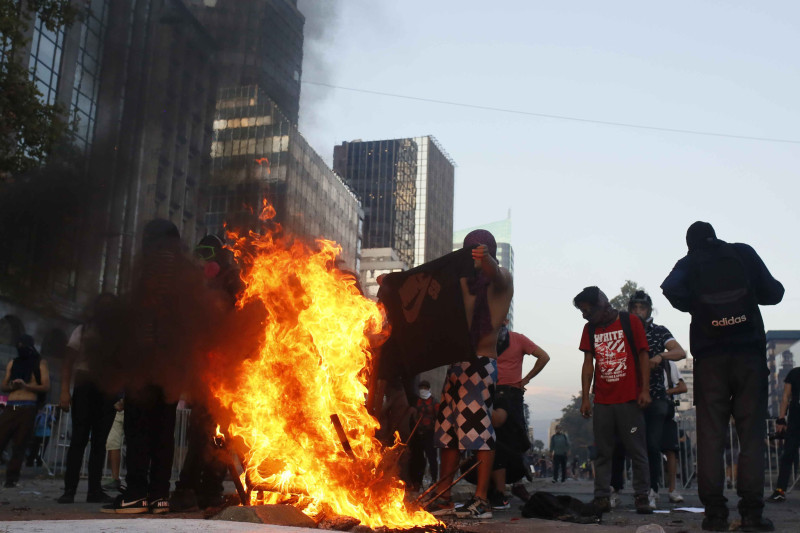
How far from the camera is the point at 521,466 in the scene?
7641 millimetres

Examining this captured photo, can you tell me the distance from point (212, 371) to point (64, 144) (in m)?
9.78

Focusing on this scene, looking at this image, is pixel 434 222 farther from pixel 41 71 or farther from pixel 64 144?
pixel 64 144

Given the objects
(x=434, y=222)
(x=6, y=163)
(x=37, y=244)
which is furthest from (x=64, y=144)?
(x=434, y=222)

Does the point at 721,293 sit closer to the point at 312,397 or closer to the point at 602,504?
the point at 602,504

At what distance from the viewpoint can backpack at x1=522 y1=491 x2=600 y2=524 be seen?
5.98 metres

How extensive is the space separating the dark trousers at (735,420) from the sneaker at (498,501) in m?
2.09

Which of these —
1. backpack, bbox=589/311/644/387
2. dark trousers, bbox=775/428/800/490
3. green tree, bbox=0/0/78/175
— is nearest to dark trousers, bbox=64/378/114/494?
backpack, bbox=589/311/644/387

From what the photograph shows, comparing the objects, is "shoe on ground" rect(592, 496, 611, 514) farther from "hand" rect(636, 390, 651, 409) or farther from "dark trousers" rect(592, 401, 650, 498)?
"hand" rect(636, 390, 651, 409)

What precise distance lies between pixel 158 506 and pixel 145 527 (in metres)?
2.21

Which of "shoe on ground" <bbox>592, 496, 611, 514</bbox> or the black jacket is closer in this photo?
the black jacket

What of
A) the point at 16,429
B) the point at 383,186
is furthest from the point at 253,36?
the point at 383,186

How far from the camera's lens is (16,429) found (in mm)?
10070

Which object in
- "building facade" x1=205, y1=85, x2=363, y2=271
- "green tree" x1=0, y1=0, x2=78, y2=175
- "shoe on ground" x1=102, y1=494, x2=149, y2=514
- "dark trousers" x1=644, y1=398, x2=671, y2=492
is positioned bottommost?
"shoe on ground" x1=102, y1=494, x2=149, y2=514

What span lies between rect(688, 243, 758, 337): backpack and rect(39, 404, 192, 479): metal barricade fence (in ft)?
33.6
